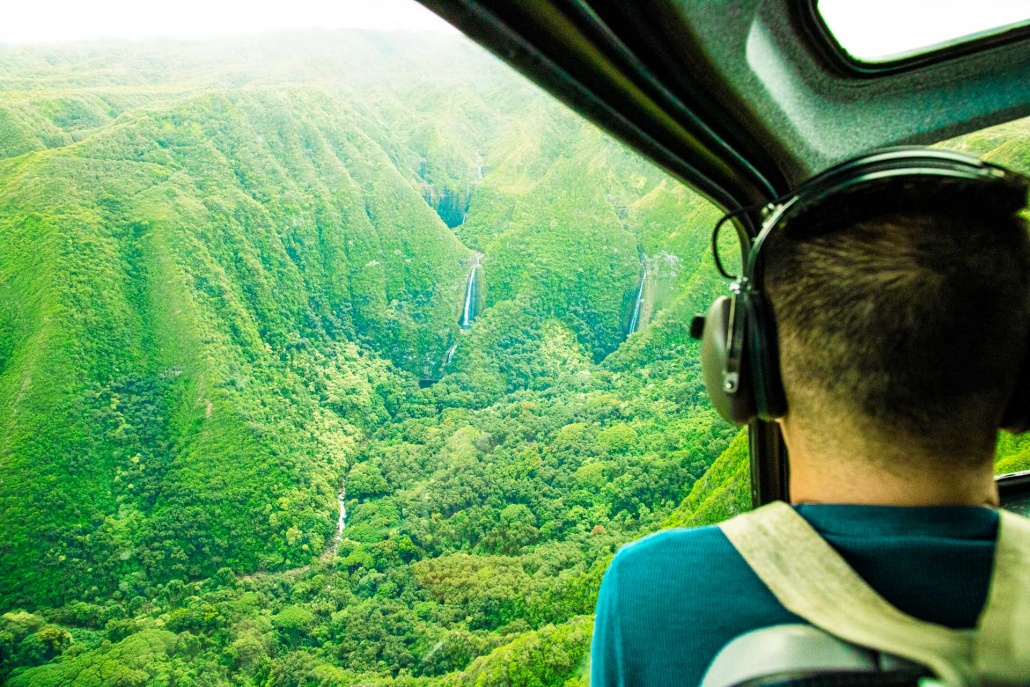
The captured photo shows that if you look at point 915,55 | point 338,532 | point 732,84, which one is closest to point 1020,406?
point 732,84

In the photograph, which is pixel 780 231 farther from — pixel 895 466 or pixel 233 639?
pixel 233 639

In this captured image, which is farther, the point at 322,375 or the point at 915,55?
the point at 322,375

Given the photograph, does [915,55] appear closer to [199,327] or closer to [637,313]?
[637,313]

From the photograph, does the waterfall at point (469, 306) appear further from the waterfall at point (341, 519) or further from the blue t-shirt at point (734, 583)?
the blue t-shirt at point (734, 583)

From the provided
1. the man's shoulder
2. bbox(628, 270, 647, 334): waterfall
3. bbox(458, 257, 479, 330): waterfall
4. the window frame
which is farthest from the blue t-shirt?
bbox(458, 257, 479, 330): waterfall

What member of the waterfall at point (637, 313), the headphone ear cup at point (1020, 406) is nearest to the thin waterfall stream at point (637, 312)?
the waterfall at point (637, 313)

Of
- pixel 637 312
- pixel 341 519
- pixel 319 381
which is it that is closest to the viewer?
pixel 341 519
